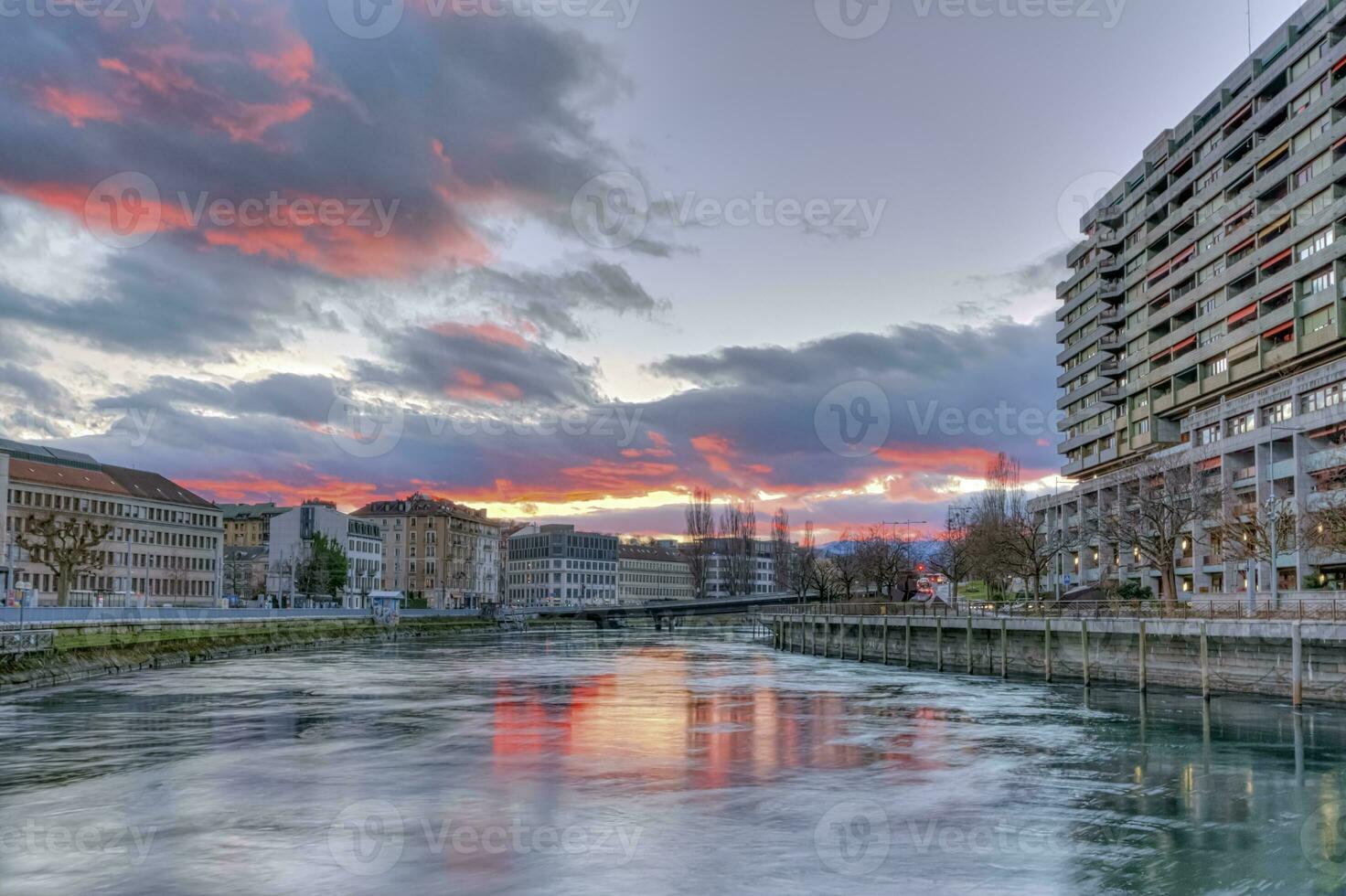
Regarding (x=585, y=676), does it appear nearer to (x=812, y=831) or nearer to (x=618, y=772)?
(x=618, y=772)

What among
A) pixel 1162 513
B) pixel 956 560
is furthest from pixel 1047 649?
pixel 956 560

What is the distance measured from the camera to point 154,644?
283 feet

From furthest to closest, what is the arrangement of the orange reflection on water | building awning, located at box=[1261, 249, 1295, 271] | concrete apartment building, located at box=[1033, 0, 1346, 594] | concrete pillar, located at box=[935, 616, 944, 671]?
building awning, located at box=[1261, 249, 1295, 271]
concrete apartment building, located at box=[1033, 0, 1346, 594]
concrete pillar, located at box=[935, 616, 944, 671]
the orange reflection on water

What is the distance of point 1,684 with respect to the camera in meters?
60.7

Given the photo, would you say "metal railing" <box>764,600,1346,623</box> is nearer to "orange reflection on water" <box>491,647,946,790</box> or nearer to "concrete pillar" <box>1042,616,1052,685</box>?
"concrete pillar" <box>1042,616,1052,685</box>

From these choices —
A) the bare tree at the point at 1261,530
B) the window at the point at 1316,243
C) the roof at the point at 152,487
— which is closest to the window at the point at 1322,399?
the bare tree at the point at 1261,530

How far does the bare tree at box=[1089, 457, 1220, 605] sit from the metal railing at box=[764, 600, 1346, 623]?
1258 centimetres

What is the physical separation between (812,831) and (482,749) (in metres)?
17.2

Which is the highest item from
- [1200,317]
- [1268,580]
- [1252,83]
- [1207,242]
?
[1252,83]

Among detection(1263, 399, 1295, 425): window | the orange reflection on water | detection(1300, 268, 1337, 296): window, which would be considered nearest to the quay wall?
the orange reflection on water

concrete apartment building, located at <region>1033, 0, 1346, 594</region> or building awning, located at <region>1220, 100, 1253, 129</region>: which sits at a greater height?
building awning, located at <region>1220, 100, 1253, 129</region>

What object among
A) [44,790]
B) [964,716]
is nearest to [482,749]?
[44,790]

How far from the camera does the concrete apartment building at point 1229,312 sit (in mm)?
94375

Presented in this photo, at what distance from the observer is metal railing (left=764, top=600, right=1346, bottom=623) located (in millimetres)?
53281
